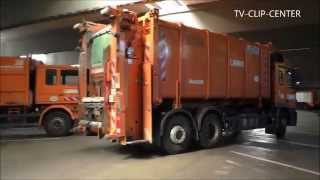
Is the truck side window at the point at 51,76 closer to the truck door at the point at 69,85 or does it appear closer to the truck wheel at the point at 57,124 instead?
the truck door at the point at 69,85

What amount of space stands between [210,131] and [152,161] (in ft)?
9.61

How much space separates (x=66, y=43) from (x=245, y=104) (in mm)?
14578

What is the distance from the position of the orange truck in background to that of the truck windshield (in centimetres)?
481

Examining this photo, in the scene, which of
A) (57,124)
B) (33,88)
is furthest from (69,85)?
(57,124)

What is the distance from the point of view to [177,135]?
11.2 meters

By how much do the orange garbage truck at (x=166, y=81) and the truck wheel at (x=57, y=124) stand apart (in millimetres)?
4755

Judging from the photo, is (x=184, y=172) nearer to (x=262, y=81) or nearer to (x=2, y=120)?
(x=262, y=81)

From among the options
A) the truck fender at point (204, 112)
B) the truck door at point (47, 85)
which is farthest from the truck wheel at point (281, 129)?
the truck door at point (47, 85)

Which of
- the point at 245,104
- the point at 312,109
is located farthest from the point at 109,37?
the point at 312,109

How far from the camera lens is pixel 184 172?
28.3 feet

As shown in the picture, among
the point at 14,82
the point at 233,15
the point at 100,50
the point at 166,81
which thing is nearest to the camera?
the point at 166,81

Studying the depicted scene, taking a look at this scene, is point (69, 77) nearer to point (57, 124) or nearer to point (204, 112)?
point (57, 124)

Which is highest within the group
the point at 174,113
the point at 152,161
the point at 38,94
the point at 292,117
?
the point at 38,94

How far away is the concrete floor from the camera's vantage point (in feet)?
27.7
